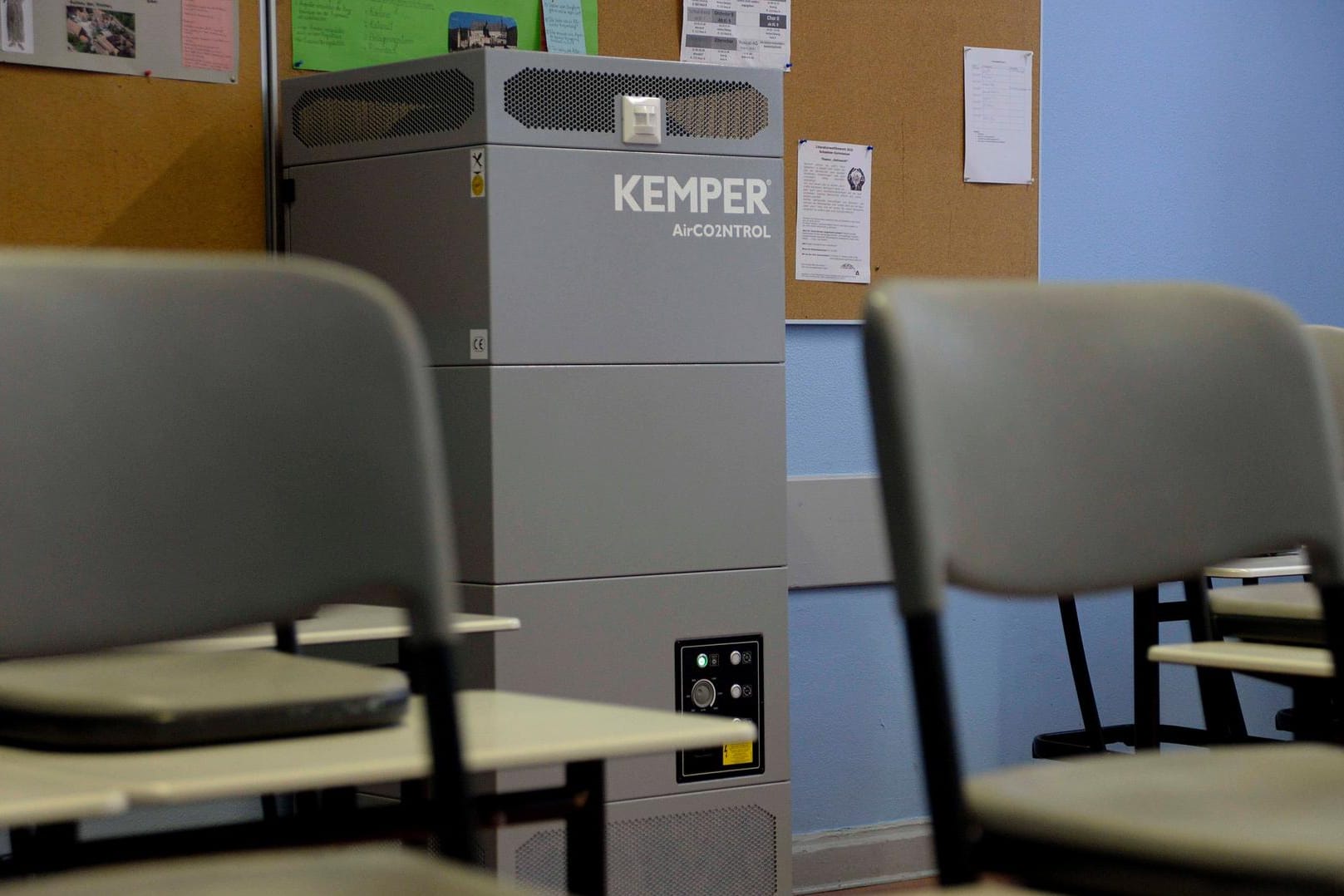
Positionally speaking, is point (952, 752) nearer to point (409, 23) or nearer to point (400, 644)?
point (400, 644)

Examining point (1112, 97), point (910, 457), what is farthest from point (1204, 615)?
point (1112, 97)

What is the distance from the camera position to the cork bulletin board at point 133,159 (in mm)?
2600

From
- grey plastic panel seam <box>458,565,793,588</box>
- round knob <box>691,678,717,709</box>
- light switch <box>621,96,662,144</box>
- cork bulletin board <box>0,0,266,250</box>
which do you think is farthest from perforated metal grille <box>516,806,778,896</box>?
cork bulletin board <box>0,0,266,250</box>

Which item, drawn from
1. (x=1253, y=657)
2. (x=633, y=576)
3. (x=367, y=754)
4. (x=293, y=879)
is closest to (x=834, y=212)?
(x=633, y=576)

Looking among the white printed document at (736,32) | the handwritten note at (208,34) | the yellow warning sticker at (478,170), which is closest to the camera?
the yellow warning sticker at (478,170)

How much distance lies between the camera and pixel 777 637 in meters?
2.65

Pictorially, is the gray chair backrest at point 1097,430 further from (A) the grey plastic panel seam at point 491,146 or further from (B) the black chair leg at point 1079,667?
(B) the black chair leg at point 1079,667

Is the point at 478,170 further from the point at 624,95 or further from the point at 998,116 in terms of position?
the point at 998,116

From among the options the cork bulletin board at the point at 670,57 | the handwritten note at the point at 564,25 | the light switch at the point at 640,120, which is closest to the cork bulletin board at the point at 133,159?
the cork bulletin board at the point at 670,57

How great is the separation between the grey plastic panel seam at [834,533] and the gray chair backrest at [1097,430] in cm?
193

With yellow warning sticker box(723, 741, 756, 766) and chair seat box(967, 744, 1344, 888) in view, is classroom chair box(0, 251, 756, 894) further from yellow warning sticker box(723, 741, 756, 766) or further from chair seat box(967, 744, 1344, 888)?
yellow warning sticker box(723, 741, 756, 766)

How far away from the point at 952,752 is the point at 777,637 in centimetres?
160

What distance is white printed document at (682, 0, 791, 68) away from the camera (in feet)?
10.5

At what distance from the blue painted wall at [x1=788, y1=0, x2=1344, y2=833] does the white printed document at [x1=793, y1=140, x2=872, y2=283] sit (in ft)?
0.46
